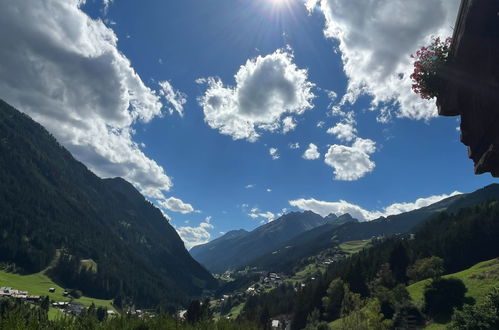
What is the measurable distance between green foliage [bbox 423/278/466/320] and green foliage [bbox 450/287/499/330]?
29266mm

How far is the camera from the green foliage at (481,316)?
40.6m

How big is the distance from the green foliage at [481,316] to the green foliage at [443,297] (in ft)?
96.0

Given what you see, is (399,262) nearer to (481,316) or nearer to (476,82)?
(481,316)

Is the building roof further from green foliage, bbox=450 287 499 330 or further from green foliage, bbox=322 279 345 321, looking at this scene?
green foliage, bbox=322 279 345 321

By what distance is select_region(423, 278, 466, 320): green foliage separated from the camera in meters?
72.6

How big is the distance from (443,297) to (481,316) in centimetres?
3484

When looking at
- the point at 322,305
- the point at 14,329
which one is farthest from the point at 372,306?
the point at 322,305

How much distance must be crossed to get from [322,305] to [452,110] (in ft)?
424

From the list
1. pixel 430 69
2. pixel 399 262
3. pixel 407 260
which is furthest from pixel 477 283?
pixel 430 69

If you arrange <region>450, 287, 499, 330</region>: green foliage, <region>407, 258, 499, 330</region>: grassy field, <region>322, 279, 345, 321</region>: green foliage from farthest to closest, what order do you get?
<region>322, 279, 345, 321</region>: green foliage
<region>407, 258, 499, 330</region>: grassy field
<region>450, 287, 499, 330</region>: green foliage

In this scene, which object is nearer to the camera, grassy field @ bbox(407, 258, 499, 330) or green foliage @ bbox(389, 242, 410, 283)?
grassy field @ bbox(407, 258, 499, 330)

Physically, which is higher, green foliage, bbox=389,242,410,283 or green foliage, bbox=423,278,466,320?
green foliage, bbox=389,242,410,283

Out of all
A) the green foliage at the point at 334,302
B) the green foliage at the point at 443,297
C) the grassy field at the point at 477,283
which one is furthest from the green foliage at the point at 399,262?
the green foliage at the point at 443,297

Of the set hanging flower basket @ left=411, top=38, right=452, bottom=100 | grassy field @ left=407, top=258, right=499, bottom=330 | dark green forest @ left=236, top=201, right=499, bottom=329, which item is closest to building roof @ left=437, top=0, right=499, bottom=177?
hanging flower basket @ left=411, top=38, right=452, bottom=100
